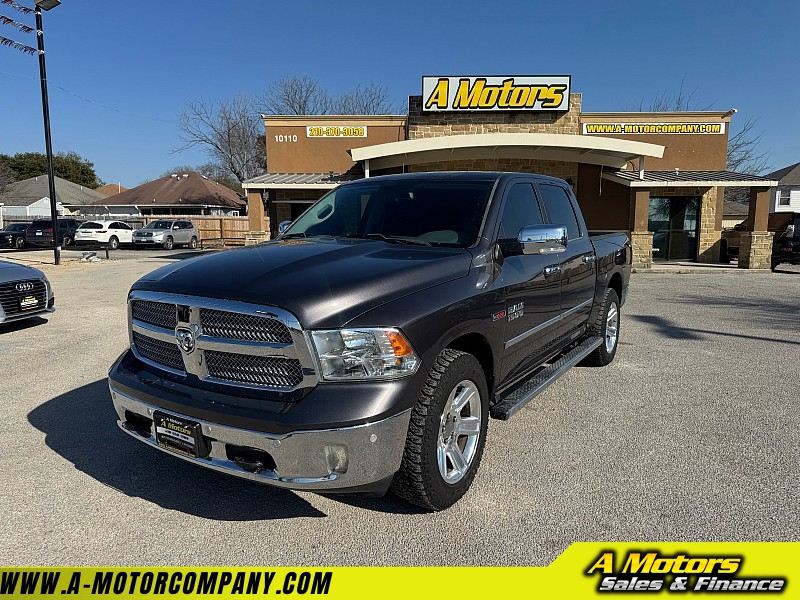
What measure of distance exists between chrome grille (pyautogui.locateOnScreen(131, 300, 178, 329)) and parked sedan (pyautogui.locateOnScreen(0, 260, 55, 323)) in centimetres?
554

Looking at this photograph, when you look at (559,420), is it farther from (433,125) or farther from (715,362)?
(433,125)

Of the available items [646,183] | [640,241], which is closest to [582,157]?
[646,183]

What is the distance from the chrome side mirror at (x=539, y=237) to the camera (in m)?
3.46

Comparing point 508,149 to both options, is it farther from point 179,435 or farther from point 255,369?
point 179,435

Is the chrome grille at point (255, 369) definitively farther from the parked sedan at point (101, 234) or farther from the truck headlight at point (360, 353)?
→ the parked sedan at point (101, 234)

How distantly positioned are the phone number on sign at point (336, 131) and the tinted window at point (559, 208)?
17.6 metres

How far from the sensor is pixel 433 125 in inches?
800

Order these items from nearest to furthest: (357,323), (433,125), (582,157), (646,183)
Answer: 1. (357,323)
2. (646,183)
3. (582,157)
4. (433,125)

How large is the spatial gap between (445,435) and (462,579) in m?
0.75

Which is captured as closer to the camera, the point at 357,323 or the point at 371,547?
the point at 357,323

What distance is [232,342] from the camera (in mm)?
2658

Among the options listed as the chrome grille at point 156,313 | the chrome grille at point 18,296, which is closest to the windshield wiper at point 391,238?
the chrome grille at point 156,313

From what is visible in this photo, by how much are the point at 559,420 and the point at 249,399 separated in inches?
111

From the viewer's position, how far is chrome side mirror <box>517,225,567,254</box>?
346cm
